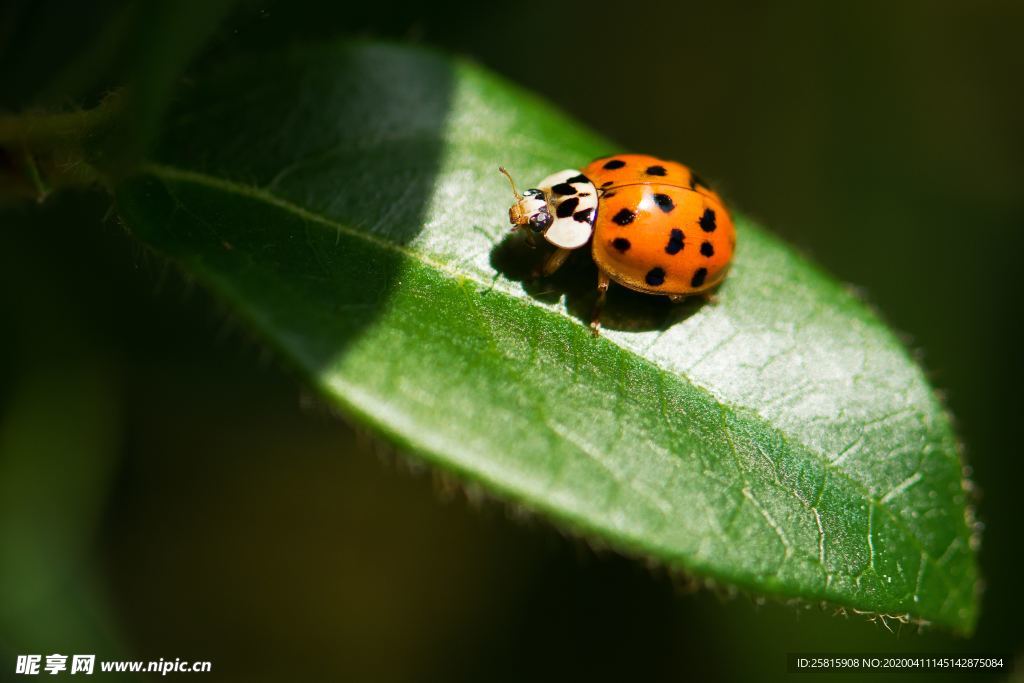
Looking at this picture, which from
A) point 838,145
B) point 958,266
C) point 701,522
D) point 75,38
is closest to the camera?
point 701,522

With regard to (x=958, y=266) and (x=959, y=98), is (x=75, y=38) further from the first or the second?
(x=959, y=98)

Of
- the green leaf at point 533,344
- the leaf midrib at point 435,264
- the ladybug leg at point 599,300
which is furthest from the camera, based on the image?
the ladybug leg at point 599,300

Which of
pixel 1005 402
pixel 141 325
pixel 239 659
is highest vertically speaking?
pixel 1005 402

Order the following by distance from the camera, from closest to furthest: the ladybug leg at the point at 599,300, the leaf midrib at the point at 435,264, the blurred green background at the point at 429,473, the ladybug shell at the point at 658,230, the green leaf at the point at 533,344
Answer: the green leaf at the point at 533,344 < the leaf midrib at the point at 435,264 < the ladybug leg at the point at 599,300 < the ladybug shell at the point at 658,230 < the blurred green background at the point at 429,473

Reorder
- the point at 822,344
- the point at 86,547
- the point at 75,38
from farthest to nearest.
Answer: the point at 86,547, the point at 75,38, the point at 822,344

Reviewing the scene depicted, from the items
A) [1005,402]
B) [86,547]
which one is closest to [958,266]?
[1005,402]

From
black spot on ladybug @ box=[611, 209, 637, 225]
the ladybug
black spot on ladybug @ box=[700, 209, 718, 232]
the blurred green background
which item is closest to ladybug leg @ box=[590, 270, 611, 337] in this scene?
the ladybug

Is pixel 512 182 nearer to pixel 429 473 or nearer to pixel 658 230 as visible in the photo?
pixel 658 230

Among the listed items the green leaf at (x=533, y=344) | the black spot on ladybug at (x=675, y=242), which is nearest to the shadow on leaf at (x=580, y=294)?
the green leaf at (x=533, y=344)

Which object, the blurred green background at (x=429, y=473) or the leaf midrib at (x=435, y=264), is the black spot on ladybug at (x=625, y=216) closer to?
the leaf midrib at (x=435, y=264)
